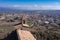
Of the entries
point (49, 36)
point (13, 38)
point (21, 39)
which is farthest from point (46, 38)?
point (21, 39)

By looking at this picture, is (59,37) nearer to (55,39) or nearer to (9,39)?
(55,39)

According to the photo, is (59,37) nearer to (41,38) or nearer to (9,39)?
(41,38)

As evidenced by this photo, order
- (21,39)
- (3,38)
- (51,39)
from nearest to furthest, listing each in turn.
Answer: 1. (21,39)
2. (51,39)
3. (3,38)

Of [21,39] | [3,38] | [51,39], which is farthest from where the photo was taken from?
[3,38]

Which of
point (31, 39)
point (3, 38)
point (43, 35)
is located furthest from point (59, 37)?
point (3, 38)

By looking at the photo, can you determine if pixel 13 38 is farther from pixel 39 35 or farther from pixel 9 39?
pixel 39 35

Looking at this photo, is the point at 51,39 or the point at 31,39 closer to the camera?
the point at 31,39

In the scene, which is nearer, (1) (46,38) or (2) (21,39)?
(2) (21,39)

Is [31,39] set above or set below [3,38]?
above

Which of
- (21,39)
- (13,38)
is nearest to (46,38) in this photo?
(13,38)
